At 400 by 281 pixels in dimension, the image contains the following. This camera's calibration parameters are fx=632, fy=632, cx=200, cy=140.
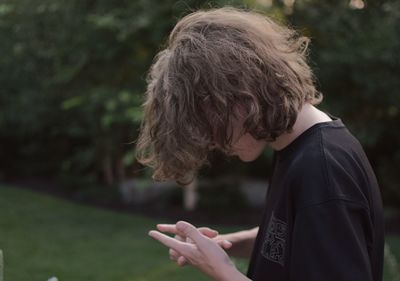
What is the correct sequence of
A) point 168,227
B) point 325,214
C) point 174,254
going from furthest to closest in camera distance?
point 168,227, point 174,254, point 325,214

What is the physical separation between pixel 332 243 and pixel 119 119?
598 cm

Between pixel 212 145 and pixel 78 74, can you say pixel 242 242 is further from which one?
pixel 78 74

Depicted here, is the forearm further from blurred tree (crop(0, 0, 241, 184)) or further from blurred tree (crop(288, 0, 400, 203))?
blurred tree (crop(288, 0, 400, 203))

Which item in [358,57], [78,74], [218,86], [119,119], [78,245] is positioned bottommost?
[78,245]

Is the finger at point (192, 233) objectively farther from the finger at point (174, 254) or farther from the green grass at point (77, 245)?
the green grass at point (77, 245)

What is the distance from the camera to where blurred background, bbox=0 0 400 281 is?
6.19 metres

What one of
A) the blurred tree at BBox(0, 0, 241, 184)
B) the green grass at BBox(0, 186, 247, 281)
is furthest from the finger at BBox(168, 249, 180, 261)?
the green grass at BBox(0, 186, 247, 281)

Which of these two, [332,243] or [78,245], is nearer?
[332,243]

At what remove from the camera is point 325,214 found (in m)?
1.32

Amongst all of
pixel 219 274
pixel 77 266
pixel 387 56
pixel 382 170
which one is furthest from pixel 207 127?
pixel 382 170

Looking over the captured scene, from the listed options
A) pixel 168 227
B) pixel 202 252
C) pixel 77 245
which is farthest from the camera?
pixel 77 245

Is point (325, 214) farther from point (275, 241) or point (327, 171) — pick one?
point (275, 241)

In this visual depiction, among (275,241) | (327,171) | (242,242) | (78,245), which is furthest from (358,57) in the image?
(327,171)

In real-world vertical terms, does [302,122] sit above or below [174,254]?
above
